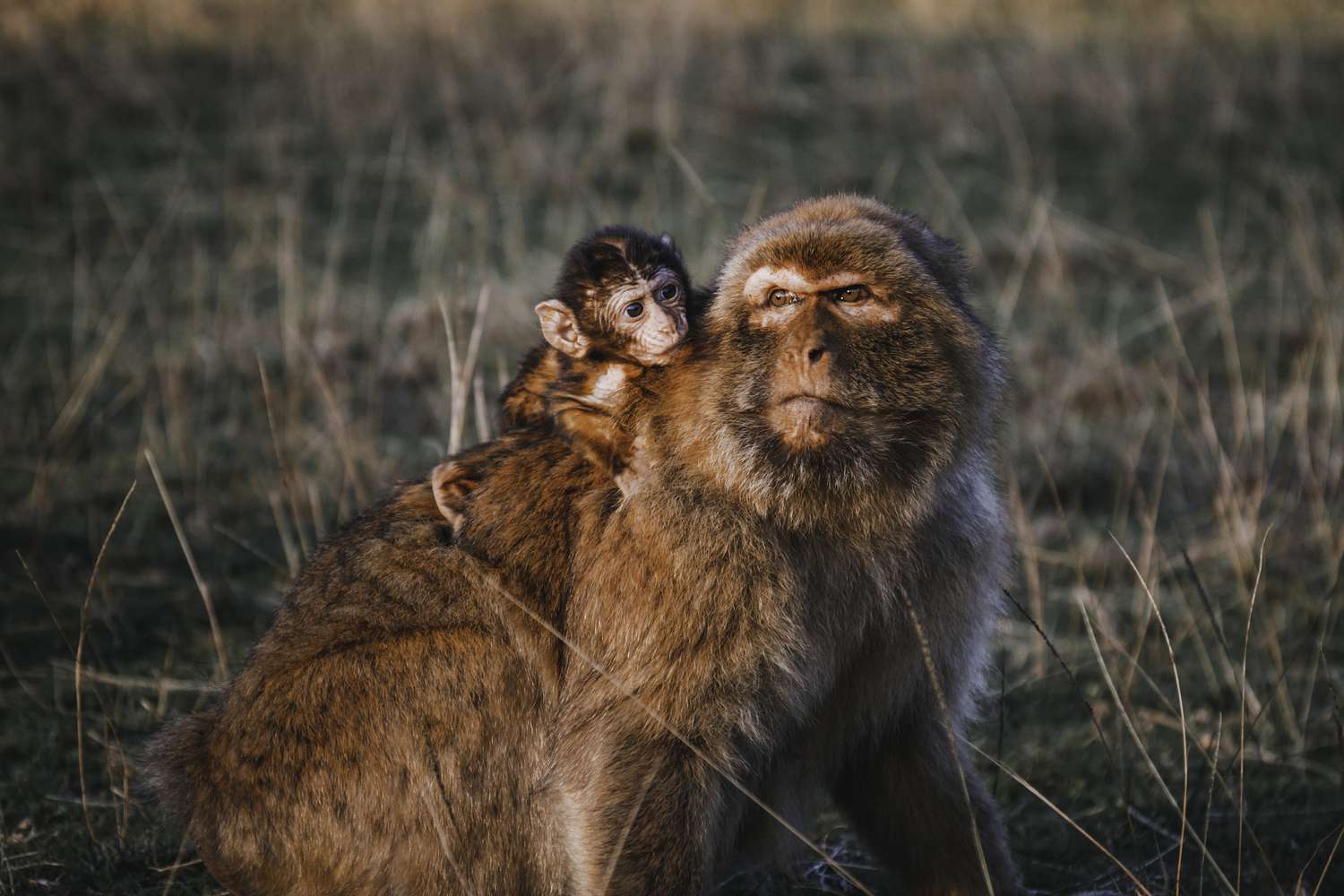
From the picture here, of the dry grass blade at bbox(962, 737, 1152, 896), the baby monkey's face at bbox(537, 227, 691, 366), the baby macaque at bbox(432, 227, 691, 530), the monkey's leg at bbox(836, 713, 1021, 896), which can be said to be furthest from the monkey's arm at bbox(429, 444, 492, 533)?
the dry grass blade at bbox(962, 737, 1152, 896)

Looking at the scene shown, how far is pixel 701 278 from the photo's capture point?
7211mm

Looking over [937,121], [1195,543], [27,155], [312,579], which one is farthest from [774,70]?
[312,579]

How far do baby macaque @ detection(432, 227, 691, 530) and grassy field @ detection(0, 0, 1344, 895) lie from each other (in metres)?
0.75

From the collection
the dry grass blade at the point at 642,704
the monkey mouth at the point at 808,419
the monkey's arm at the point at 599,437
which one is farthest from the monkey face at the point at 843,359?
the dry grass blade at the point at 642,704

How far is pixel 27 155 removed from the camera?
8.64 meters

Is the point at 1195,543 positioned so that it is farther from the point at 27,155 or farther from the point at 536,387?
the point at 27,155

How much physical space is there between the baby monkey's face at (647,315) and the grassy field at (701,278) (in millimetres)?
967

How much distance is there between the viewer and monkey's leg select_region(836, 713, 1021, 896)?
3322 mm

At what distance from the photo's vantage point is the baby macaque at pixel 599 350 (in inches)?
124

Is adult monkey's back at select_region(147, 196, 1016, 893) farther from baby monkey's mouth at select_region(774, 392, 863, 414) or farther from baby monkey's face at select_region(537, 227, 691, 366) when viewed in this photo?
baby monkey's face at select_region(537, 227, 691, 366)

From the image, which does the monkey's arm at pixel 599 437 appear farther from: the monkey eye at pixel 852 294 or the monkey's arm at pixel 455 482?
the monkey eye at pixel 852 294

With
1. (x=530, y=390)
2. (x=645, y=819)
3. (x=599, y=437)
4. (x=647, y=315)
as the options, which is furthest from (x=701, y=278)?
(x=645, y=819)

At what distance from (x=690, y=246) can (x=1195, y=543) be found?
330 cm

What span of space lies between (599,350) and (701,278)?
3.91m
